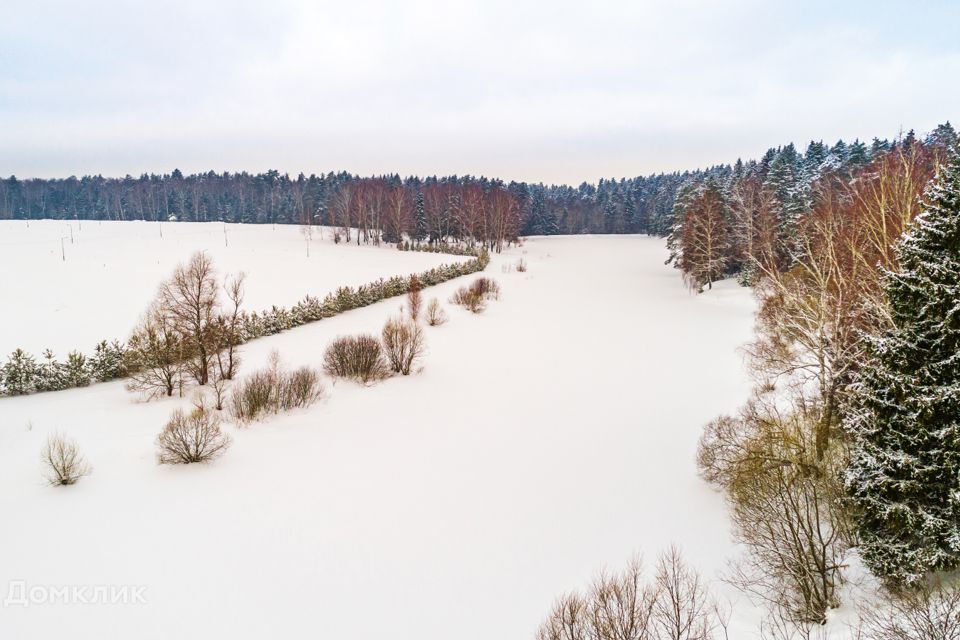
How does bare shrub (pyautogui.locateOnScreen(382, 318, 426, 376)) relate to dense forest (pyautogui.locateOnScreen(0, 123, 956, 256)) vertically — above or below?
below

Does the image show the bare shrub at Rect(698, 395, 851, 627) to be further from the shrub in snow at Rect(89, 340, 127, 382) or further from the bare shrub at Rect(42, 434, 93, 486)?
the shrub in snow at Rect(89, 340, 127, 382)

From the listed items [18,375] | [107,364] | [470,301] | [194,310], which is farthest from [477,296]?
[18,375]

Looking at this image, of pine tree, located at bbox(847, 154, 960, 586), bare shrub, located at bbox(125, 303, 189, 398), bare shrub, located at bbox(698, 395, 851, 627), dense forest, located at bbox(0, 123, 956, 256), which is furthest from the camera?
dense forest, located at bbox(0, 123, 956, 256)

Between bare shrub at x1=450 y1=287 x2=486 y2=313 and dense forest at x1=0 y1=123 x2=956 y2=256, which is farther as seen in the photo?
dense forest at x1=0 y1=123 x2=956 y2=256

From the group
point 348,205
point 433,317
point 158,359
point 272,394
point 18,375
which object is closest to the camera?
point 272,394

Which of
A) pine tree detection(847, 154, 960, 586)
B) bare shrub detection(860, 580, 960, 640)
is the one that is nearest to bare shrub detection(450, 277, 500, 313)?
pine tree detection(847, 154, 960, 586)

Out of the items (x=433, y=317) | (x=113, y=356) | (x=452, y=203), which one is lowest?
(x=113, y=356)

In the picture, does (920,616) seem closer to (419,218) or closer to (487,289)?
(487,289)

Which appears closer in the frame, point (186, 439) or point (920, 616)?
point (920, 616)
